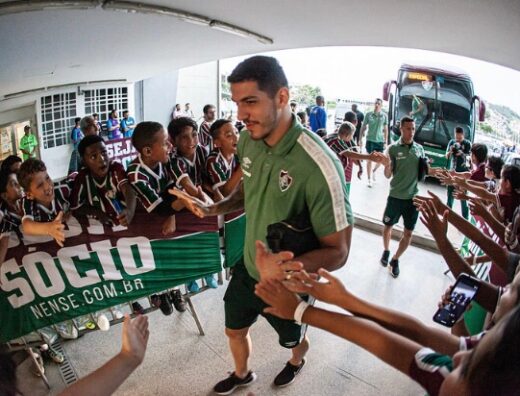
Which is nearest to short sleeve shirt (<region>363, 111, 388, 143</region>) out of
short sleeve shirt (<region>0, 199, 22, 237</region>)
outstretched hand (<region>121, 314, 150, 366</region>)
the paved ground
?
the paved ground

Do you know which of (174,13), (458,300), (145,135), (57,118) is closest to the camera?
(458,300)

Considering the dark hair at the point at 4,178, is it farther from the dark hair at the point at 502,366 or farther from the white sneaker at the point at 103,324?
the dark hair at the point at 502,366

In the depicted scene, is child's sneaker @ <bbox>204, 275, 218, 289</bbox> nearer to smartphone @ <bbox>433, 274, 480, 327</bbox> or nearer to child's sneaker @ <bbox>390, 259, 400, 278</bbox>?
child's sneaker @ <bbox>390, 259, 400, 278</bbox>

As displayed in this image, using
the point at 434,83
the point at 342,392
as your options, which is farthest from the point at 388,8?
the point at 434,83

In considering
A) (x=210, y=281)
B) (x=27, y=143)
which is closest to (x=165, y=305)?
(x=210, y=281)

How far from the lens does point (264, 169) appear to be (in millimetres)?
2236

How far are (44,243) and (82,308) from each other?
24.8 inches

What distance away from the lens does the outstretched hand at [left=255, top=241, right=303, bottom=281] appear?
1.57 meters

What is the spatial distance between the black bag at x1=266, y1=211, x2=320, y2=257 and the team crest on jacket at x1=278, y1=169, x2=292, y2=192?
0.17 m

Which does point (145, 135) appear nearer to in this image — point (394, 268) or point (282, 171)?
point (282, 171)

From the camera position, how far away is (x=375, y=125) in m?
10.7

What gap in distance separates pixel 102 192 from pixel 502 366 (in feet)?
10.0

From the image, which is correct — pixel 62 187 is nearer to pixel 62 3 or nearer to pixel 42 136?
pixel 62 3

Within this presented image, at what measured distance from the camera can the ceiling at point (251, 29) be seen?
187 inches
